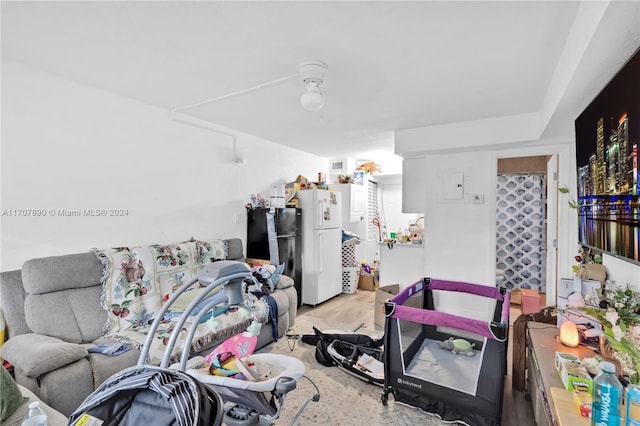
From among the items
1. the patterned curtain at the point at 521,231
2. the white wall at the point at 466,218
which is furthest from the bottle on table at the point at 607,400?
the patterned curtain at the point at 521,231

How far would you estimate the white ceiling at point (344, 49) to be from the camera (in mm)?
1574

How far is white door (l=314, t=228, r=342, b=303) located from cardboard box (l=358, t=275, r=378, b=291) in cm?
53

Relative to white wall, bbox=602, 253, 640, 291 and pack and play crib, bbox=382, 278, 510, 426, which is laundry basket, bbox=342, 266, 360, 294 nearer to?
pack and play crib, bbox=382, 278, 510, 426

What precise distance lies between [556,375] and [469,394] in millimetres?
575

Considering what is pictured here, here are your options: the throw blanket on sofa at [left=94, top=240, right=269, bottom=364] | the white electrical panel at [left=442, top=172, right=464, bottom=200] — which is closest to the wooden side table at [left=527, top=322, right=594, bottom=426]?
the throw blanket on sofa at [left=94, top=240, right=269, bottom=364]

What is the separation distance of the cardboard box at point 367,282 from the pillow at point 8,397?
14.4 ft

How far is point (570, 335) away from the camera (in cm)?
177

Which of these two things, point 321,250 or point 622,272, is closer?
point 622,272

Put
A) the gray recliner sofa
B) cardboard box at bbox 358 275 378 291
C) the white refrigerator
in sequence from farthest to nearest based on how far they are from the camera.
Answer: cardboard box at bbox 358 275 378 291
the white refrigerator
the gray recliner sofa

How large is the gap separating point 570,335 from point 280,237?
292 centimetres

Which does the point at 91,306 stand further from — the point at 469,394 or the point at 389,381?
the point at 469,394

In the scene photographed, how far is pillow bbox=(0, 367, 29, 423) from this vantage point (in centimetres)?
134

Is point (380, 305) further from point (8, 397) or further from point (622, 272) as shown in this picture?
point (8, 397)

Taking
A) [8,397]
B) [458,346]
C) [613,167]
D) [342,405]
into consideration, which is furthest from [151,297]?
[613,167]
